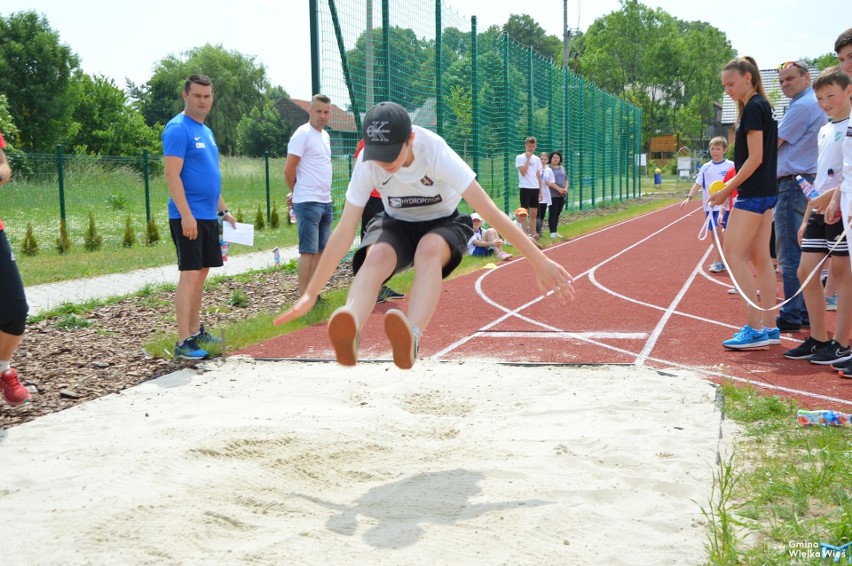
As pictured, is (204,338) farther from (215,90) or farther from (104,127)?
(215,90)

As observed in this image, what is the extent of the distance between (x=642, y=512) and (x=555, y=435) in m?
1.09

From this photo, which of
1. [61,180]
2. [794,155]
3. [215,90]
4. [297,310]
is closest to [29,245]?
[61,180]

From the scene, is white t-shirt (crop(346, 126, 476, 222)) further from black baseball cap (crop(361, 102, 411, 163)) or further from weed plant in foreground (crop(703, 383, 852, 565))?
weed plant in foreground (crop(703, 383, 852, 565))

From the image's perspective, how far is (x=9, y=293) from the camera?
501 cm

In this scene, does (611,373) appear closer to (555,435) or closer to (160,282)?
(555,435)

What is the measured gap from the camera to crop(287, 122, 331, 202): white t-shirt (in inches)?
335

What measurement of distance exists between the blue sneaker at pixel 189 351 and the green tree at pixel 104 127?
45.5 meters

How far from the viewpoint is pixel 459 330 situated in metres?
8.00

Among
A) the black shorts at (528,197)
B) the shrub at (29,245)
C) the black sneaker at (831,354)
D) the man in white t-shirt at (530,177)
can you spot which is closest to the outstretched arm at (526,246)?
the black sneaker at (831,354)

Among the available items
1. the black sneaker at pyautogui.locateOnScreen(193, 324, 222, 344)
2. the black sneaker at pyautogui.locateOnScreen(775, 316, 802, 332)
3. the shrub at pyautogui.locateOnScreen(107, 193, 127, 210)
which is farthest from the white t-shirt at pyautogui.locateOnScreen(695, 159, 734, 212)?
the shrub at pyautogui.locateOnScreen(107, 193, 127, 210)

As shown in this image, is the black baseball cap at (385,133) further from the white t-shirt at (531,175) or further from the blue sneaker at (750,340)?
the white t-shirt at (531,175)

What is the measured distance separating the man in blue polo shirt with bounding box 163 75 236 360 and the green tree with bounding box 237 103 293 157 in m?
66.2

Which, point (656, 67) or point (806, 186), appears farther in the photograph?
point (656, 67)

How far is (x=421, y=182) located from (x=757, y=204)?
3.10 metres
